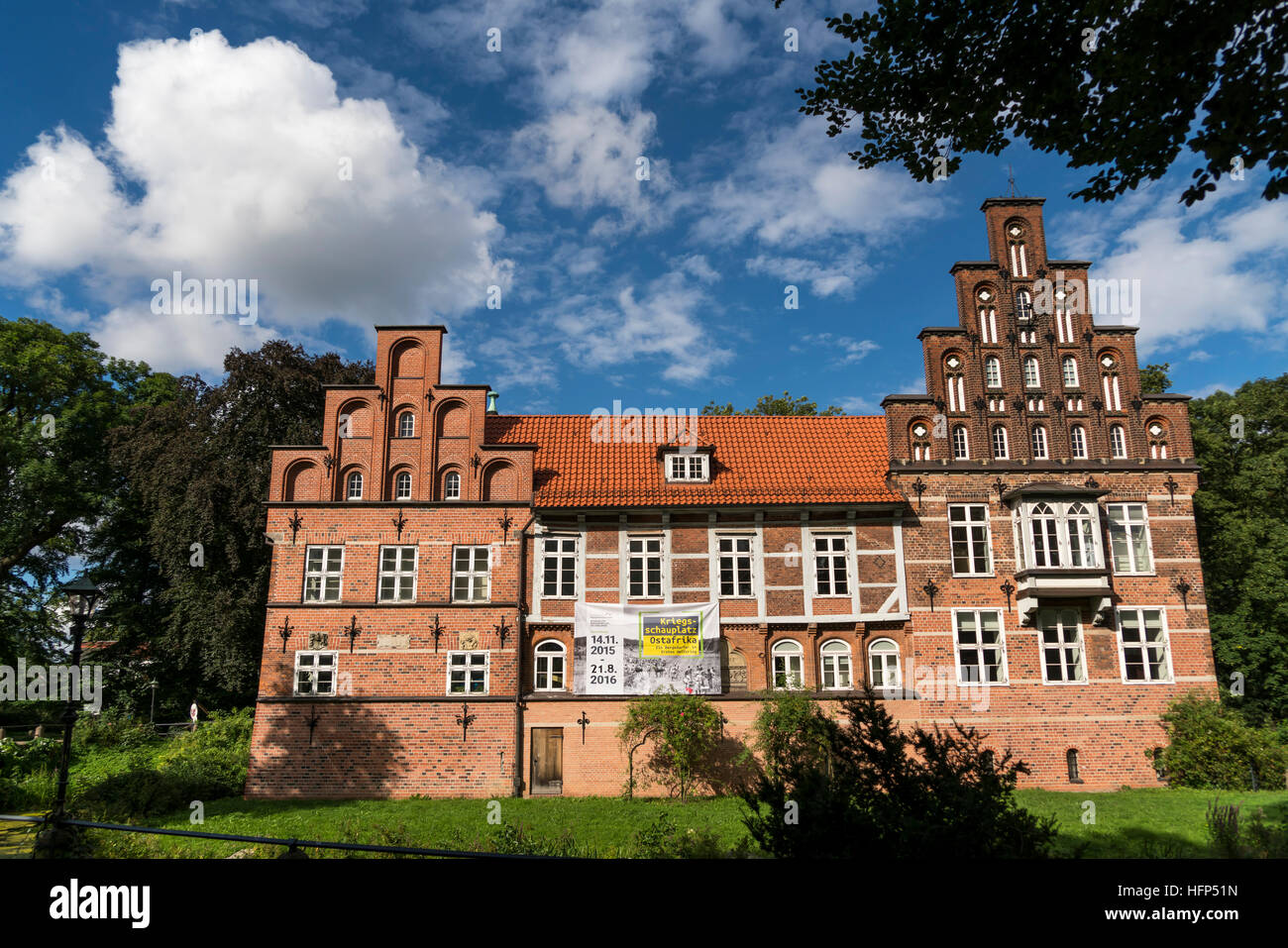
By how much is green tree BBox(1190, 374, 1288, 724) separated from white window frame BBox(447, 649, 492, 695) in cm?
2339

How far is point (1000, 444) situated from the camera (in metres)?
24.3

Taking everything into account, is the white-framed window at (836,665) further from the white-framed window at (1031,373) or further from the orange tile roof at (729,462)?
the white-framed window at (1031,373)

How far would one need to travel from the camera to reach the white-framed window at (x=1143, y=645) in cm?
2259

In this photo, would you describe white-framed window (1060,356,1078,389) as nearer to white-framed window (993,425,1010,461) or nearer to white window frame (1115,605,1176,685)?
white-framed window (993,425,1010,461)

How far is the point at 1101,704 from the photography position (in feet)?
73.3

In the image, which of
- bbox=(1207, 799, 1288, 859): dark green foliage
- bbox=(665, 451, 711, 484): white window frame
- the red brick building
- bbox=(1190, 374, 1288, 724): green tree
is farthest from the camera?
bbox=(1190, 374, 1288, 724): green tree

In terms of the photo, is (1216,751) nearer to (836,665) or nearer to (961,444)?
(836,665)

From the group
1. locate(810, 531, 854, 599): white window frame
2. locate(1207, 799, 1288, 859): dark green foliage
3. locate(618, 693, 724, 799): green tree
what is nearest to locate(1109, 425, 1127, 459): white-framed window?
locate(810, 531, 854, 599): white window frame

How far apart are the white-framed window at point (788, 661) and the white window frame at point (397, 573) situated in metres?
10.5

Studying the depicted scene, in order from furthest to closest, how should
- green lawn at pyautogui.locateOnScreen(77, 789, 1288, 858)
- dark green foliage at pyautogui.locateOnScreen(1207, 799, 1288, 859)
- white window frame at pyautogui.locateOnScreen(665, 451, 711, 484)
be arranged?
white window frame at pyautogui.locateOnScreen(665, 451, 711, 484), green lawn at pyautogui.locateOnScreen(77, 789, 1288, 858), dark green foliage at pyautogui.locateOnScreen(1207, 799, 1288, 859)

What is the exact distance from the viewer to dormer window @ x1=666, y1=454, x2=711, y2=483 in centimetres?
2494

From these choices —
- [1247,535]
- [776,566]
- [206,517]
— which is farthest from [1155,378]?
[206,517]
